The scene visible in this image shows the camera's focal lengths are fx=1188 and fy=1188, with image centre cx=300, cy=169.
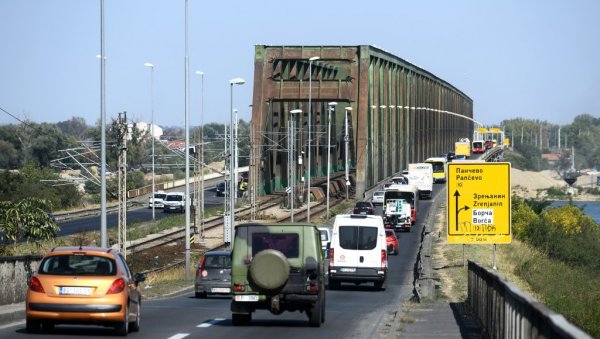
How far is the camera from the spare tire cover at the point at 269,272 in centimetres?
2059

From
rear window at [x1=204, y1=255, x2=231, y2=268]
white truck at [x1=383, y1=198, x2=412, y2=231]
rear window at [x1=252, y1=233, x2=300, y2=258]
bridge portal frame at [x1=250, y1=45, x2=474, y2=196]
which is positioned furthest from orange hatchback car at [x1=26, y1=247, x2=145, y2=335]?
bridge portal frame at [x1=250, y1=45, x2=474, y2=196]

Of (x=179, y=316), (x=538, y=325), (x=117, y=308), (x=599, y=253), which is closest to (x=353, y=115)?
(x=599, y=253)

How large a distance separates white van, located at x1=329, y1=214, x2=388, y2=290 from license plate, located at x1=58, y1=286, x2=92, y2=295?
72.5 ft

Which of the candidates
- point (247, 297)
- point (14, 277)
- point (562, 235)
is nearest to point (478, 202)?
point (247, 297)

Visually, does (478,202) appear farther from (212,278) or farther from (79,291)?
(79,291)

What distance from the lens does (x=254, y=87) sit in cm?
9012

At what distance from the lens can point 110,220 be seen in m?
89.4

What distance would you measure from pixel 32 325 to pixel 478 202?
1698cm

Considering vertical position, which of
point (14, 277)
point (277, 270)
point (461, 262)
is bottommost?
point (461, 262)

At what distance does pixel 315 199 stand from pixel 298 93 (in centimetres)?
1131

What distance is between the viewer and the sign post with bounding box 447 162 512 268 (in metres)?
32.2

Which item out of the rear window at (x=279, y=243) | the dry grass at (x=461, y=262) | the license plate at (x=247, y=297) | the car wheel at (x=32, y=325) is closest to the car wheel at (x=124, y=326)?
the car wheel at (x=32, y=325)

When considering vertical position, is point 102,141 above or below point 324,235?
above

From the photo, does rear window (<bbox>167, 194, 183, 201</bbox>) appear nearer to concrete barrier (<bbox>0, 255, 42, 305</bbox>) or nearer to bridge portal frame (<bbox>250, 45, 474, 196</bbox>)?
bridge portal frame (<bbox>250, 45, 474, 196</bbox>)
